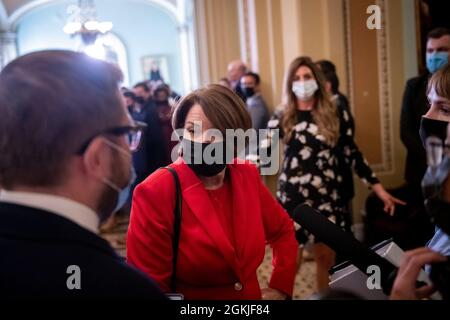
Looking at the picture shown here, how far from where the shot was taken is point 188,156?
1.05 metres

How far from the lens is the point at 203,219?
39.3 inches

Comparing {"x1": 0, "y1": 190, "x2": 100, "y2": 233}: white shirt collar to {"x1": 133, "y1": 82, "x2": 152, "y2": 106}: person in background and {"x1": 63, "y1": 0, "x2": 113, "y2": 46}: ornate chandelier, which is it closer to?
{"x1": 133, "y1": 82, "x2": 152, "y2": 106}: person in background

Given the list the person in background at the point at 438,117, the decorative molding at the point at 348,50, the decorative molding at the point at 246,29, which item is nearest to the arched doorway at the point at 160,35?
the decorative molding at the point at 246,29

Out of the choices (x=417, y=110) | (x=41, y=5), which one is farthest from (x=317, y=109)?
(x=41, y=5)

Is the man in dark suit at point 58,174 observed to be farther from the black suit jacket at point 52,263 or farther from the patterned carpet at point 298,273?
the patterned carpet at point 298,273

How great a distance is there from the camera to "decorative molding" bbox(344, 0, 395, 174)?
38.9 inches

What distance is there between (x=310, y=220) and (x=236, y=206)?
0.29 metres

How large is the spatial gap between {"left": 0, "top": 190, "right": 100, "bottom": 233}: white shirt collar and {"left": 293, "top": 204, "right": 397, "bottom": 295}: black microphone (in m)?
0.38

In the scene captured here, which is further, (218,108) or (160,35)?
(160,35)

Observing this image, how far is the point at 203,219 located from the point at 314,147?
0.68m

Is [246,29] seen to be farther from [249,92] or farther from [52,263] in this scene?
[52,263]

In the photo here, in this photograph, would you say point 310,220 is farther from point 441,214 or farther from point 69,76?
point 69,76

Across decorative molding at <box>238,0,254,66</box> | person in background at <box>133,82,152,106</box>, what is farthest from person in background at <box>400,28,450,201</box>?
person in background at <box>133,82,152,106</box>

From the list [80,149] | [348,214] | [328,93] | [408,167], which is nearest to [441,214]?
[408,167]
